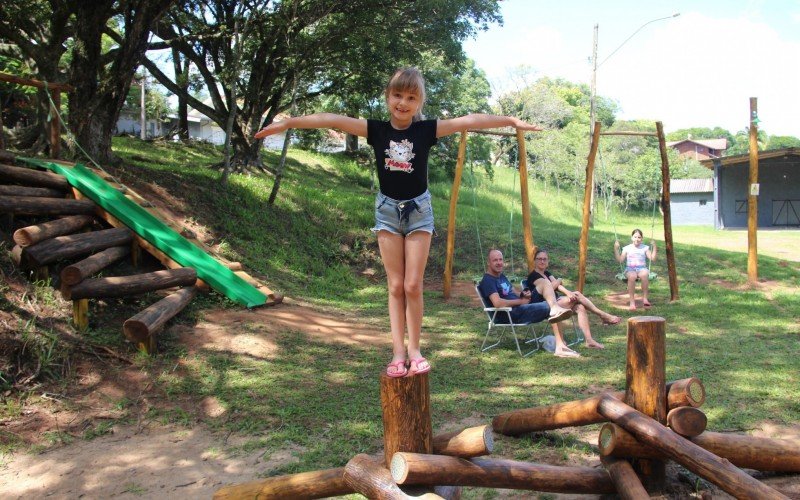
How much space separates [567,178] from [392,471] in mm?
35918

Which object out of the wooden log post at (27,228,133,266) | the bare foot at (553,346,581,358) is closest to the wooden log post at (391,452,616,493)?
the bare foot at (553,346,581,358)

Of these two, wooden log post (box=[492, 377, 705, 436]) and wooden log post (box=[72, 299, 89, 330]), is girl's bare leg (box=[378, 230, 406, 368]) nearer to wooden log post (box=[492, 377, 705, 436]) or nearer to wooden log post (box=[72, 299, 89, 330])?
wooden log post (box=[492, 377, 705, 436])

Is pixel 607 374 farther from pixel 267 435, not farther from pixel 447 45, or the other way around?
pixel 447 45

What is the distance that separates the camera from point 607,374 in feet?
22.8

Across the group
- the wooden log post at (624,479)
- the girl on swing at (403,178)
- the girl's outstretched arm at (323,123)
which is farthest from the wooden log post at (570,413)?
the girl's outstretched arm at (323,123)

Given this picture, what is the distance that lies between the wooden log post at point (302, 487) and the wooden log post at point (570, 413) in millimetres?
1692

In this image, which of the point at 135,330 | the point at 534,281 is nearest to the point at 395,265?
the point at 135,330

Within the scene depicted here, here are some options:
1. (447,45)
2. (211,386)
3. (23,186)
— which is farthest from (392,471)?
(447,45)

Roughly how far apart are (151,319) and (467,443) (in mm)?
4372

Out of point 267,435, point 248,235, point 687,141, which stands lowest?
point 267,435

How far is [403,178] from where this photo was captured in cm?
378

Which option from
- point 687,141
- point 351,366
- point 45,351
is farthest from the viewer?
point 687,141

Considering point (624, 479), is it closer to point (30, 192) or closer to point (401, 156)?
point (401, 156)

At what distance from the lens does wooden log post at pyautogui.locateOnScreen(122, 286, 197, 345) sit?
6.57m
